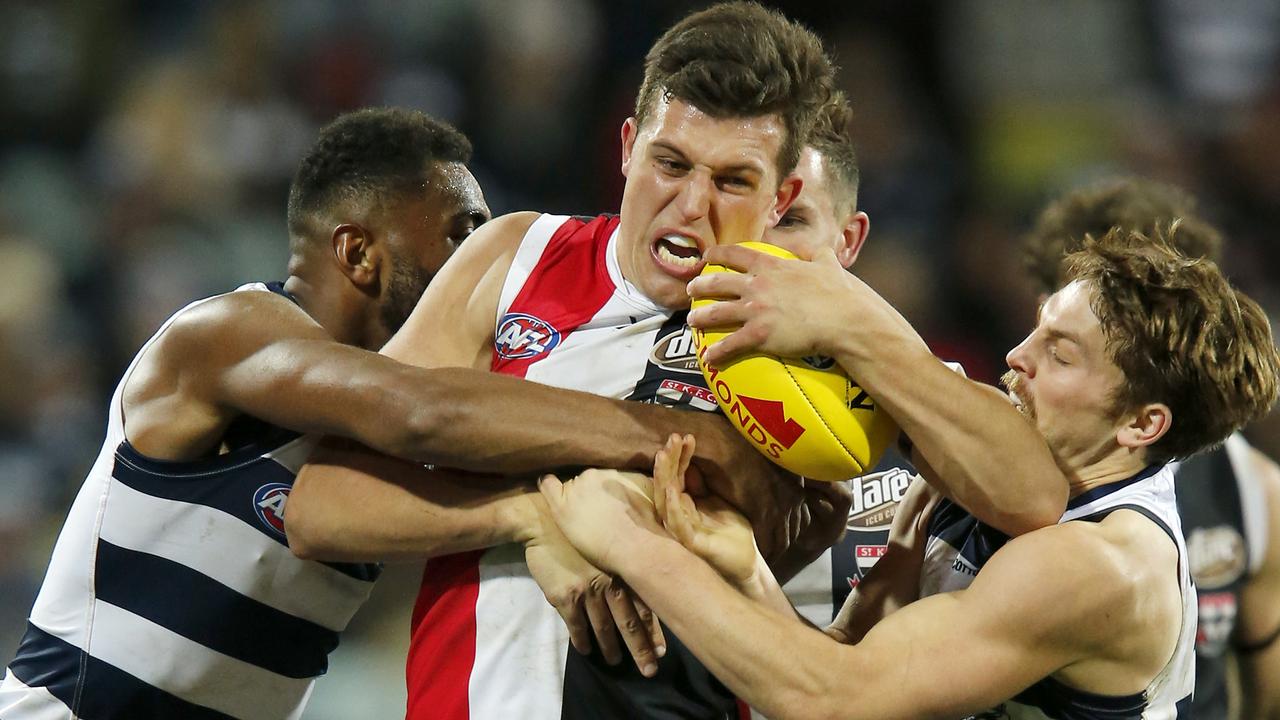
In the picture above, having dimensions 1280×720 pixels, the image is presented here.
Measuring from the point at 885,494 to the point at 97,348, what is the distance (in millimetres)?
4983

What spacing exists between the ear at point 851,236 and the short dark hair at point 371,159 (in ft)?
3.78

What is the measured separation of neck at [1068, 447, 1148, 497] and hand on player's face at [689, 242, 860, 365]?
72cm

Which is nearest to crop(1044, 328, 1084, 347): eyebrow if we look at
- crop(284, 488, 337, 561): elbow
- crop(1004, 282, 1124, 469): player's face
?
crop(1004, 282, 1124, 469): player's face

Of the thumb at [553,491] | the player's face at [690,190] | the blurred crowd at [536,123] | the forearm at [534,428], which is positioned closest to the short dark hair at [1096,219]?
the blurred crowd at [536,123]

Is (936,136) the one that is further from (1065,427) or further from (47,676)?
(47,676)

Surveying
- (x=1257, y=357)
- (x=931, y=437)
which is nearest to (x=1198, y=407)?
(x=1257, y=357)

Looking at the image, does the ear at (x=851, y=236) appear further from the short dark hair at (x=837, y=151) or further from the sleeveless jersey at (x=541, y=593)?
the sleeveless jersey at (x=541, y=593)

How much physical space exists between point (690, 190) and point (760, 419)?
0.59 metres

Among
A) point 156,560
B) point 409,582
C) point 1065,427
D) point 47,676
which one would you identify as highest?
point 1065,427

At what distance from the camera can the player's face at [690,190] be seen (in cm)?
310

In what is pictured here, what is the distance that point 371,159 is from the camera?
3984 millimetres

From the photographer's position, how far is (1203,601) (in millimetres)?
4980

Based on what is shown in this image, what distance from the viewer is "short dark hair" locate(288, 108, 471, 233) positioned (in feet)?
12.9

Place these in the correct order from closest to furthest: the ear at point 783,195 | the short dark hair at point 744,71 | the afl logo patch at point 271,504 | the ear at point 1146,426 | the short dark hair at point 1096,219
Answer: the ear at point 1146,426, the short dark hair at point 744,71, the ear at point 783,195, the afl logo patch at point 271,504, the short dark hair at point 1096,219
